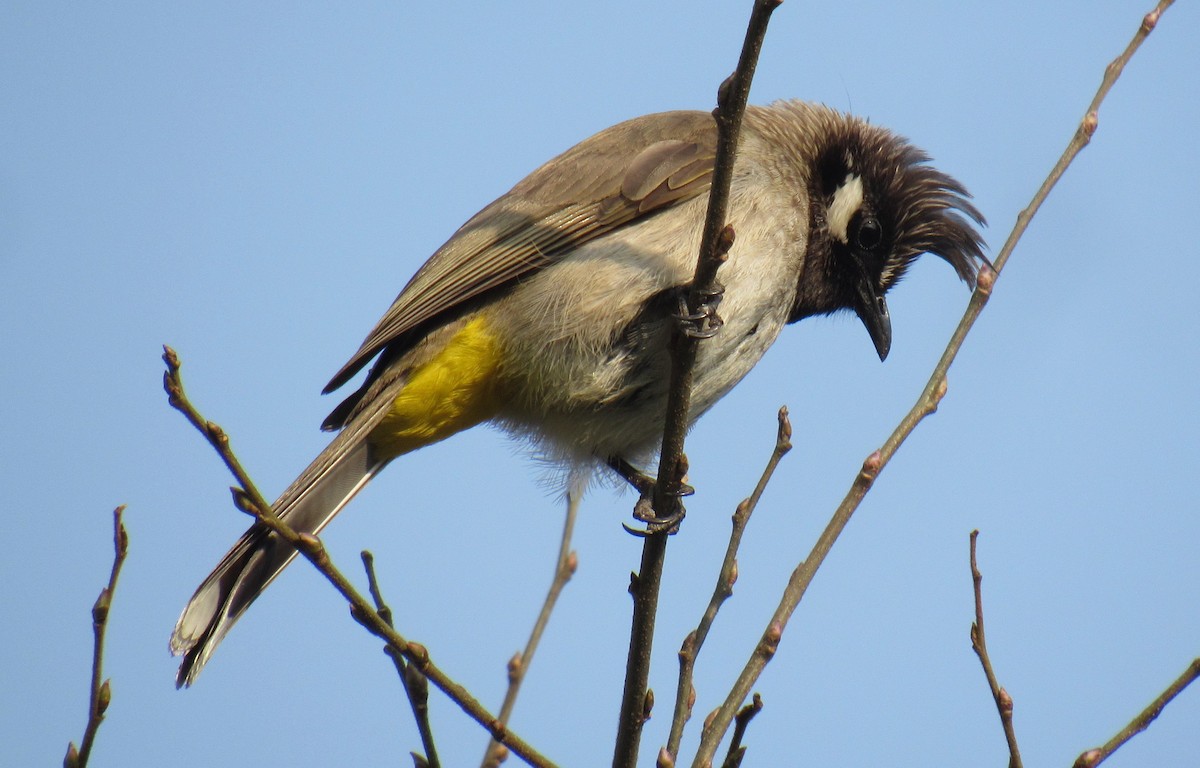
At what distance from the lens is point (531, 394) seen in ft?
13.6

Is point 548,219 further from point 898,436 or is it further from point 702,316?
point 898,436

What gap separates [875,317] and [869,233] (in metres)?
0.36

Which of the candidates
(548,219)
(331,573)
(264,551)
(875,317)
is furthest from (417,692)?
(875,317)

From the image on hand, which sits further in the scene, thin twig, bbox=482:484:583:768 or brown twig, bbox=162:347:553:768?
thin twig, bbox=482:484:583:768

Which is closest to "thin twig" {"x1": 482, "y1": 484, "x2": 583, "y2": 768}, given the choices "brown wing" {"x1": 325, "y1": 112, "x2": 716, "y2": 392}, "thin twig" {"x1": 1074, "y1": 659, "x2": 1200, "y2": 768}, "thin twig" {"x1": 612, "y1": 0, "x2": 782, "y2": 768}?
"thin twig" {"x1": 612, "y1": 0, "x2": 782, "y2": 768}

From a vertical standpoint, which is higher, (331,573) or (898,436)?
(898,436)

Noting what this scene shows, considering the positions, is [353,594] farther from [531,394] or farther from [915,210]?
[915,210]

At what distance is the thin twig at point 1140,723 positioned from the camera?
7.75 ft

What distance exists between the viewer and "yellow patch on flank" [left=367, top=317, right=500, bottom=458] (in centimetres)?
394

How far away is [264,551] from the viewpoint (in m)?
3.51

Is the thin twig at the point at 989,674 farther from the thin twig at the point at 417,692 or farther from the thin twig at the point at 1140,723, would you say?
the thin twig at the point at 417,692

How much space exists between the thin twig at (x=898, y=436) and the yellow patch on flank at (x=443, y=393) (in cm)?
157

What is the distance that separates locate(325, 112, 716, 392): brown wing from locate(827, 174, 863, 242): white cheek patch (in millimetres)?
613

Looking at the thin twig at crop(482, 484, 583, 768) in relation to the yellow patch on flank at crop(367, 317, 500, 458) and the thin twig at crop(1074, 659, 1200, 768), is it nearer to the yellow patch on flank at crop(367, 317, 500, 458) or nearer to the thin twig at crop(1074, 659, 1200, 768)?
the yellow patch on flank at crop(367, 317, 500, 458)
